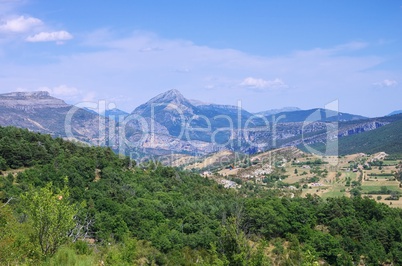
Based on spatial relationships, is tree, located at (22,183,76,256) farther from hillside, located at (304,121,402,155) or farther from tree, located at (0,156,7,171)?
hillside, located at (304,121,402,155)

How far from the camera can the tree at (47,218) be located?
44.2 ft

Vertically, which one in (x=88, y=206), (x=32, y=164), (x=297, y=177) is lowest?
(x=297, y=177)

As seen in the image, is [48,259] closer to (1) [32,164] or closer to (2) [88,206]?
(2) [88,206]

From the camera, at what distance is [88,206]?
3788cm

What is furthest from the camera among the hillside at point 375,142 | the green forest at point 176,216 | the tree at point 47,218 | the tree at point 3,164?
the hillside at point 375,142

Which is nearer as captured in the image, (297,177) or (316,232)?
(316,232)

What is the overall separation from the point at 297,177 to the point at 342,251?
76.7 meters

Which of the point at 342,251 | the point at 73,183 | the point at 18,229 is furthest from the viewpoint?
the point at 73,183

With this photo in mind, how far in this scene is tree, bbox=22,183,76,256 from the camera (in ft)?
44.2

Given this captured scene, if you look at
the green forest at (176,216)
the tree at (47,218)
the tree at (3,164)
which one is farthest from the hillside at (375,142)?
the tree at (47,218)

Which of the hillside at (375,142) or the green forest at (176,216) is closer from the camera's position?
the green forest at (176,216)

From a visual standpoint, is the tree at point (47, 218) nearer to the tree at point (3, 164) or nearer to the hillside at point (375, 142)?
the tree at point (3, 164)

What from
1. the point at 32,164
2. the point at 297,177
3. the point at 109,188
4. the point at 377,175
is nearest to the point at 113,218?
the point at 109,188

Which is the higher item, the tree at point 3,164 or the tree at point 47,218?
the tree at point 47,218
